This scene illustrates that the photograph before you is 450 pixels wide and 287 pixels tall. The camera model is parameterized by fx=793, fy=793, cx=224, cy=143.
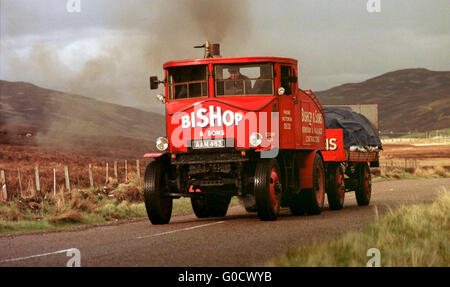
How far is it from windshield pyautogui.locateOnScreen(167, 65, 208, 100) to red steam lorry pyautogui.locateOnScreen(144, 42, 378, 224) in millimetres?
22

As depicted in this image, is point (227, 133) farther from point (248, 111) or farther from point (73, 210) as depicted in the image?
point (73, 210)

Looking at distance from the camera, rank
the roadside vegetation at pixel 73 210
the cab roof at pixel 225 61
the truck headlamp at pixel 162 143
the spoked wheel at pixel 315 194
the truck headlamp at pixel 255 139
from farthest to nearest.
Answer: the roadside vegetation at pixel 73 210 → the spoked wheel at pixel 315 194 → the cab roof at pixel 225 61 → the truck headlamp at pixel 162 143 → the truck headlamp at pixel 255 139

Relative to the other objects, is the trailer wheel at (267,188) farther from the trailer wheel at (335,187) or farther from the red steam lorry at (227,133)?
the trailer wheel at (335,187)

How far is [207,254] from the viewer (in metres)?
11.1

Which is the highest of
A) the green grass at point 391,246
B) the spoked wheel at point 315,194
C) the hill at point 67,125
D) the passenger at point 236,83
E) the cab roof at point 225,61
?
the hill at point 67,125

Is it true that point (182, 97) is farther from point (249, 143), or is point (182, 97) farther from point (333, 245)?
point (333, 245)

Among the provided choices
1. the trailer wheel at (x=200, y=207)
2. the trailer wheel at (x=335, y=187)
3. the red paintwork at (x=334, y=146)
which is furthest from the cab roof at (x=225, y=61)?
the trailer wheel at (x=335, y=187)

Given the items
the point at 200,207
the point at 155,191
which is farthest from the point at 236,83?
the point at 200,207

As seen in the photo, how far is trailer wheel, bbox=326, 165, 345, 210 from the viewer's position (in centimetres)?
2155

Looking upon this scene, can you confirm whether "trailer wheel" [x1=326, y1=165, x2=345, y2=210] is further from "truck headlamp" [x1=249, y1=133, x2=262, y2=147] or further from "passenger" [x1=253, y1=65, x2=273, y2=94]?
"truck headlamp" [x1=249, y1=133, x2=262, y2=147]

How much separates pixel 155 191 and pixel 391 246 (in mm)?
6813

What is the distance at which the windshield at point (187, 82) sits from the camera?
17.4 metres
